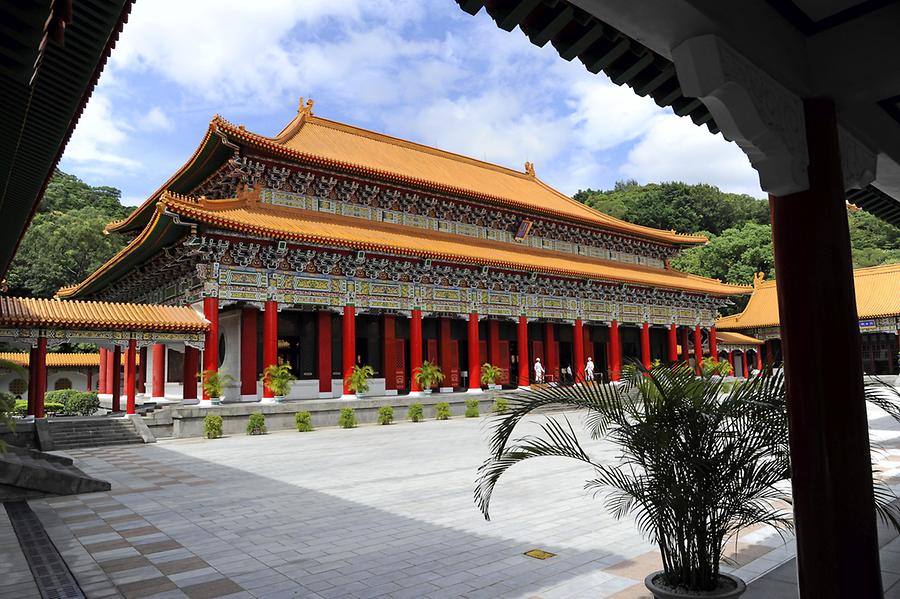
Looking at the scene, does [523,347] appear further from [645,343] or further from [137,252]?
[137,252]

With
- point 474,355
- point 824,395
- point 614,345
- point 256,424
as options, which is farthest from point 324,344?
point 824,395

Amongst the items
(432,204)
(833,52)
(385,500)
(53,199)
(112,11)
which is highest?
(53,199)

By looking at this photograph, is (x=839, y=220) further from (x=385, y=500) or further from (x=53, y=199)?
(x=53, y=199)

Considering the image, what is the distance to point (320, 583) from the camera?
4840 mm

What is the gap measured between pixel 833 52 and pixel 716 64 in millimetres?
1220

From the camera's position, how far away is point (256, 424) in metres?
16.5

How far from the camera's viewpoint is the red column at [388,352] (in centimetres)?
2269

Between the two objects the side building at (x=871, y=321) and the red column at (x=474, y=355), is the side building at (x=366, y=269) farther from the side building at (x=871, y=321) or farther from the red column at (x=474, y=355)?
the side building at (x=871, y=321)

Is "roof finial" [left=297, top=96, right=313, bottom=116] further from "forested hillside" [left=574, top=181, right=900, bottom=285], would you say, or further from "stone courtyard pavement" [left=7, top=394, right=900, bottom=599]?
"forested hillside" [left=574, top=181, right=900, bottom=285]

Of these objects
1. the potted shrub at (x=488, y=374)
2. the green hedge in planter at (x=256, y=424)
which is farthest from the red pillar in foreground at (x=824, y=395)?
the potted shrub at (x=488, y=374)

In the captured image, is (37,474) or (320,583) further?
(37,474)

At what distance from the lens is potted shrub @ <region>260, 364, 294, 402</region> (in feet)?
58.8

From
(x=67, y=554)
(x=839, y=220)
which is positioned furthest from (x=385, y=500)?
(x=839, y=220)

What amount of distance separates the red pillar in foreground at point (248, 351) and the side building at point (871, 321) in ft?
85.8
